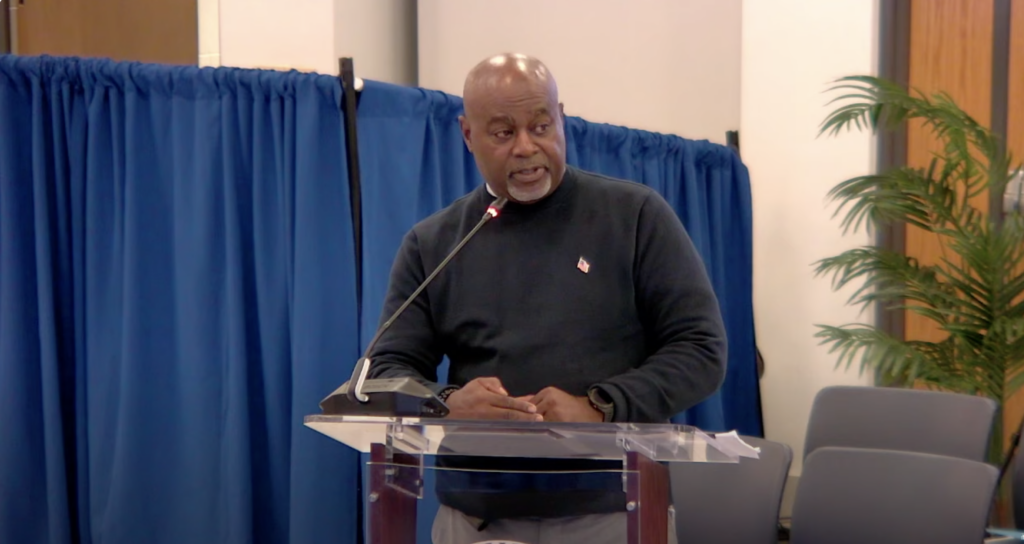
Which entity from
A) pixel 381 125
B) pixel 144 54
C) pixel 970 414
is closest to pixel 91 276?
pixel 381 125

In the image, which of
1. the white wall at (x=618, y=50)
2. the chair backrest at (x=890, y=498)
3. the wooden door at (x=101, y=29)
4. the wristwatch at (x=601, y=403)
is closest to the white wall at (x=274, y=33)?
the wooden door at (x=101, y=29)

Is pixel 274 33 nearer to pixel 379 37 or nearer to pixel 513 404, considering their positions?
pixel 379 37

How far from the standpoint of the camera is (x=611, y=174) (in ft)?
14.0

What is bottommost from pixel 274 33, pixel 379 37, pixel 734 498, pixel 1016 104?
pixel 734 498

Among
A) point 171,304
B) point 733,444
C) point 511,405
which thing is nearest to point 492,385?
point 511,405

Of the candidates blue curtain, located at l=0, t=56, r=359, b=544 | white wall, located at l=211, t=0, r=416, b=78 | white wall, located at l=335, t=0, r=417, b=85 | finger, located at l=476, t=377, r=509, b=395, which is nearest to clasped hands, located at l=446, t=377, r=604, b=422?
finger, located at l=476, t=377, r=509, b=395

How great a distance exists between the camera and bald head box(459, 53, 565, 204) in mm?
1766

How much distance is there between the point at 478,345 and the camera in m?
1.78

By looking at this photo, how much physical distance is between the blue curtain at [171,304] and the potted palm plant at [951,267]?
1.87 metres

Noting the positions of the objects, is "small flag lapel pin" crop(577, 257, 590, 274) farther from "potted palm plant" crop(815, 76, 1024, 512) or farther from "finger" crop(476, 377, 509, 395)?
"potted palm plant" crop(815, 76, 1024, 512)

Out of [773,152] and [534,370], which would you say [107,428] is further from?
[773,152]

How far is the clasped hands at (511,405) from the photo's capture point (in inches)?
58.5

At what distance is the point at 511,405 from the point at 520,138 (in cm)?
51

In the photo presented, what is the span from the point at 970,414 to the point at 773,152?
6.67 ft
